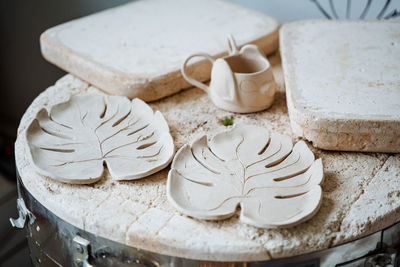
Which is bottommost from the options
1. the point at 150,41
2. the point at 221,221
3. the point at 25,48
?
the point at 25,48

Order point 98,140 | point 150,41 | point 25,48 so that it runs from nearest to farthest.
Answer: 1. point 98,140
2. point 150,41
3. point 25,48

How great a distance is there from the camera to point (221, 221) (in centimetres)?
91

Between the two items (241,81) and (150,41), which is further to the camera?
(150,41)

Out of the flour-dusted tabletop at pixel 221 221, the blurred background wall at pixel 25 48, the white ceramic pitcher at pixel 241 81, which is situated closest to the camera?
the flour-dusted tabletop at pixel 221 221

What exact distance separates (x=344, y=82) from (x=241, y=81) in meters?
0.26

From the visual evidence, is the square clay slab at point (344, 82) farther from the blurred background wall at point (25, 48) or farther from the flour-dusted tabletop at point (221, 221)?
the blurred background wall at point (25, 48)

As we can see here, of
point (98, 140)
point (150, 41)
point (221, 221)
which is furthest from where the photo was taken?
point (150, 41)

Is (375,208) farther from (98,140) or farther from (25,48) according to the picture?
(25,48)

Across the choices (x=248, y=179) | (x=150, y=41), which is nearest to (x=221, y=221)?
(x=248, y=179)

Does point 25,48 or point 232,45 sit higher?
point 232,45

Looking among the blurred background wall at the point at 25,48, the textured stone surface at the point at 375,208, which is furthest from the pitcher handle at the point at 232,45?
the blurred background wall at the point at 25,48

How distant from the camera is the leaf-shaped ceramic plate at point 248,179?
90 centimetres

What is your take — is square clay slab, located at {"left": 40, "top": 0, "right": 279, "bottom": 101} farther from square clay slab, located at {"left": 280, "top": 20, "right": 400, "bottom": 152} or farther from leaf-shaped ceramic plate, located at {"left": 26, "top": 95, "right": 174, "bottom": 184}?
square clay slab, located at {"left": 280, "top": 20, "right": 400, "bottom": 152}

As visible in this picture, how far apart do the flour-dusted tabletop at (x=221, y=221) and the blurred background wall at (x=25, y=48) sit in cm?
120
